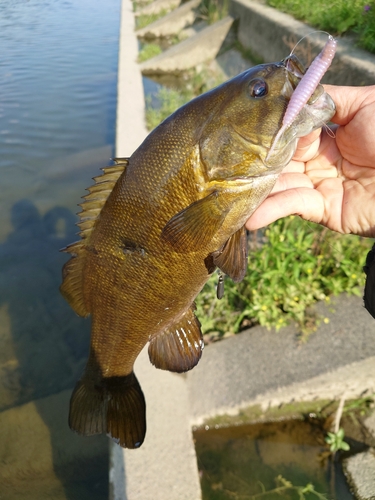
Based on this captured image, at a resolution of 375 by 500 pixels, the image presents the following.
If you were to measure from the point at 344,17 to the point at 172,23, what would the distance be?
12438 mm

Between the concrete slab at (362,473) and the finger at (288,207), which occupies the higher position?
the finger at (288,207)

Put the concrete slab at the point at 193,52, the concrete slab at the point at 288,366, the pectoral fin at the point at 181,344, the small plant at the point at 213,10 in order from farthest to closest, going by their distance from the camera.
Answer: the small plant at the point at 213,10, the concrete slab at the point at 193,52, the concrete slab at the point at 288,366, the pectoral fin at the point at 181,344

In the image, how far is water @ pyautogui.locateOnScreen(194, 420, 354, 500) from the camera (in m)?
2.76

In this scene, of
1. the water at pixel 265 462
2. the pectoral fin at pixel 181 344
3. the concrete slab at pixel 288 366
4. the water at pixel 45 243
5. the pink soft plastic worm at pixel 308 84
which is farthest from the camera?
the water at pixel 45 243

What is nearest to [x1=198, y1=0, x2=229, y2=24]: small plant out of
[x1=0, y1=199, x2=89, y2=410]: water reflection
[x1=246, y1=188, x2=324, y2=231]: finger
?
[x1=0, y1=199, x2=89, y2=410]: water reflection

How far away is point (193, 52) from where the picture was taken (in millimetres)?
11922

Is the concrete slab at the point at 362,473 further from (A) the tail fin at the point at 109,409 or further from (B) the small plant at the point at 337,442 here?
(A) the tail fin at the point at 109,409

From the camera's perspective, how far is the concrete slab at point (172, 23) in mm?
15938

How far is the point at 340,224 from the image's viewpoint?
2.28 metres

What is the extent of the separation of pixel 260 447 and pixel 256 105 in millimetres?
2605

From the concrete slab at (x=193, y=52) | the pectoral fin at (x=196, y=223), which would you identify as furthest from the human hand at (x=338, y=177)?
the concrete slab at (x=193, y=52)

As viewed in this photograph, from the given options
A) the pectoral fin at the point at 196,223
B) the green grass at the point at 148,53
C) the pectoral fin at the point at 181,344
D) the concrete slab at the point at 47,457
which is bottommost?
the concrete slab at the point at 47,457

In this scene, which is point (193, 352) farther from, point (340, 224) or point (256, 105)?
point (256, 105)

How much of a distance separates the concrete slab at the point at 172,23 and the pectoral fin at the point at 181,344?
54.5 ft
